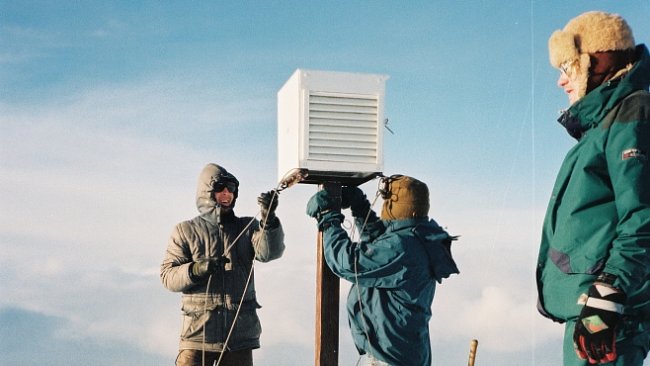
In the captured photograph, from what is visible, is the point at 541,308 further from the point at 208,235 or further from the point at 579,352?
the point at 208,235

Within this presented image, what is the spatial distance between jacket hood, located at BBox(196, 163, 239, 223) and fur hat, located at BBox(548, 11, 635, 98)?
3.29m

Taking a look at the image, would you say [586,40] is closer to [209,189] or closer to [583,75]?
[583,75]

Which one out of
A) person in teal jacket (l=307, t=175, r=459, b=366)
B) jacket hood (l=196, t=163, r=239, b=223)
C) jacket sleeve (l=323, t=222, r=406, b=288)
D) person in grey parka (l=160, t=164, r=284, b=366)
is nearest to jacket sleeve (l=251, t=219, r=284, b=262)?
person in grey parka (l=160, t=164, r=284, b=366)

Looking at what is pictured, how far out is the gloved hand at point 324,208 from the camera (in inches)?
254

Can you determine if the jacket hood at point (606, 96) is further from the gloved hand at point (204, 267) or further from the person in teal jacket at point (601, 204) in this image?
the gloved hand at point (204, 267)

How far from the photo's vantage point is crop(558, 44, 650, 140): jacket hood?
412 centimetres

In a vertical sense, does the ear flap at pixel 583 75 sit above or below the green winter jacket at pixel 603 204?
above

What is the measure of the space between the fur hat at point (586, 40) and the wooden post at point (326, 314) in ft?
9.60

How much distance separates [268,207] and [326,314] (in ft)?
2.90

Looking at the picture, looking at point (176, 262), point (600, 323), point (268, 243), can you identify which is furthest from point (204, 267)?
point (600, 323)

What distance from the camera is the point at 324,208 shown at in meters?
6.47

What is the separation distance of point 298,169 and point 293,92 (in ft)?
1.71

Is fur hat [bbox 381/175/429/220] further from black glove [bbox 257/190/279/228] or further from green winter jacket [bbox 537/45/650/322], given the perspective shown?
green winter jacket [bbox 537/45/650/322]

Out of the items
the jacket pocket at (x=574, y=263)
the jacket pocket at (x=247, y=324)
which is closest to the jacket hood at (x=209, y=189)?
the jacket pocket at (x=247, y=324)
